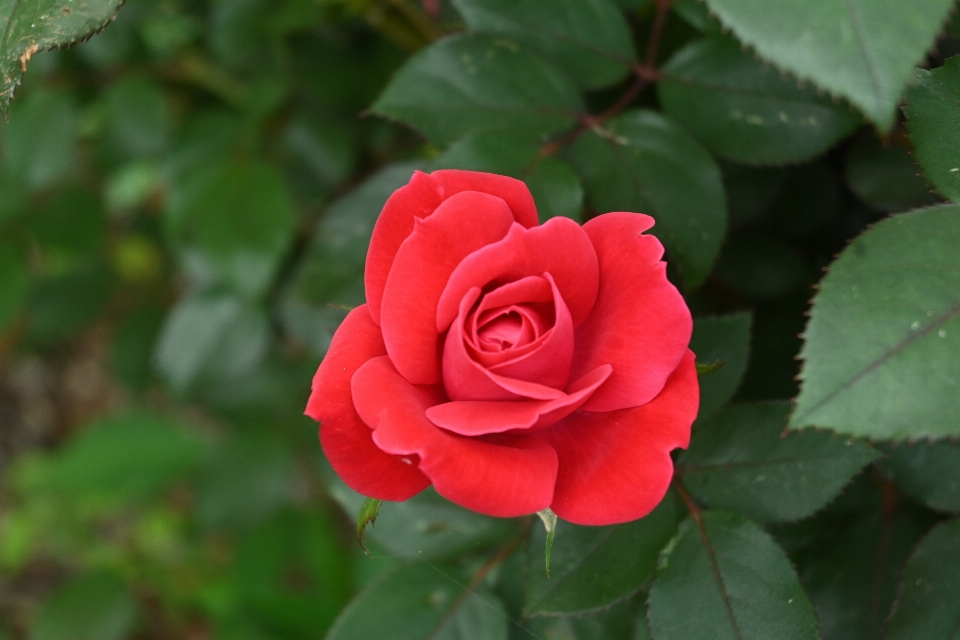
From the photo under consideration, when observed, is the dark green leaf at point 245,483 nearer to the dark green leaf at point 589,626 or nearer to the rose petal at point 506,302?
the dark green leaf at point 589,626

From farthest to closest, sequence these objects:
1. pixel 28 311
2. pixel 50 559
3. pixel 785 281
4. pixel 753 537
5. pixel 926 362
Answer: pixel 50 559, pixel 28 311, pixel 785 281, pixel 753 537, pixel 926 362

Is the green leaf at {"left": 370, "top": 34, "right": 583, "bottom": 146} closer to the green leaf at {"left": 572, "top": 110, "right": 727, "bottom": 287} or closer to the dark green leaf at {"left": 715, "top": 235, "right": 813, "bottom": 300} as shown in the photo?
the green leaf at {"left": 572, "top": 110, "right": 727, "bottom": 287}

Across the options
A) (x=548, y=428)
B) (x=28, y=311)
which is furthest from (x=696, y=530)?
(x=28, y=311)

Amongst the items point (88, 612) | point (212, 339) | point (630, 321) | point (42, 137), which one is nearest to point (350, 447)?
point (630, 321)

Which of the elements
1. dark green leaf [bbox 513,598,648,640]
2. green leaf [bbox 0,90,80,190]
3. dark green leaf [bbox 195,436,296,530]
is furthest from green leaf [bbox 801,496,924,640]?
green leaf [bbox 0,90,80,190]

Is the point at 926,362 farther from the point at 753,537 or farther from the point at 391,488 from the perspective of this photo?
the point at 391,488

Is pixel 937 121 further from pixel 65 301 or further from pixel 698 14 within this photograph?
pixel 65 301
